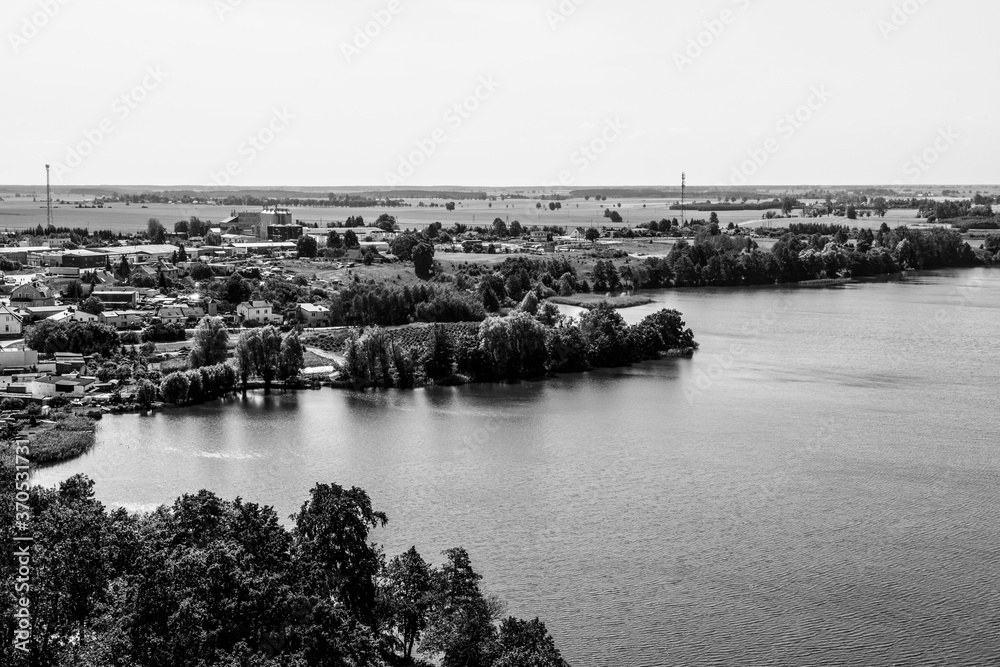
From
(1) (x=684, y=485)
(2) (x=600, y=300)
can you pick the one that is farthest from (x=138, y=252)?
(1) (x=684, y=485)

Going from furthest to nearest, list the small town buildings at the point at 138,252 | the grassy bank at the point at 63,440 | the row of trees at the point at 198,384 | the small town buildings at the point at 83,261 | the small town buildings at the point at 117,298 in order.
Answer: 1. the small town buildings at the point at 138,252
2. the small town buildings at the point at 83,261
3. the small town buildings at the point at 117,298
4. the row of trees at the point at 198,384
5. the grassy bank at the point at 63,440

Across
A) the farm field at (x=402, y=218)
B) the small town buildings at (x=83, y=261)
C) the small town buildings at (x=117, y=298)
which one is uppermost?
the farm field at (x=402, y=218)

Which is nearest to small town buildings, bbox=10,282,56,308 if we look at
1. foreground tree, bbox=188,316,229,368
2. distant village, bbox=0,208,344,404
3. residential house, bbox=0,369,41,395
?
distant village, bbox=0,208,344,404

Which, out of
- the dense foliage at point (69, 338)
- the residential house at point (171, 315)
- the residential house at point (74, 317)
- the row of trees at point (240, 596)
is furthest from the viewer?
the residential house at point (171, 315)

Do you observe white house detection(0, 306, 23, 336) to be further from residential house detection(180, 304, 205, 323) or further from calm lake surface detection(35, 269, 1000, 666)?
calm lake surface detection(35, 269, 1000, 666)

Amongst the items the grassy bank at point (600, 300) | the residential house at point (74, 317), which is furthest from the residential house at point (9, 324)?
the grassy bank at point (600, 300)

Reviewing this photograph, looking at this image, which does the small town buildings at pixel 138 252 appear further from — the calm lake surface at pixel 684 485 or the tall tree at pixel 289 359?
the calm lake surface at pixel 684 485
